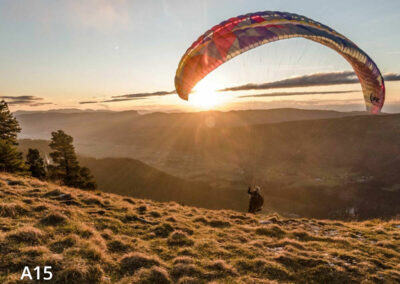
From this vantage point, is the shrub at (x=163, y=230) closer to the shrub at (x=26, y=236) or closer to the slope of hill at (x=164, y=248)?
the slope of hill at (x=164, y=248)

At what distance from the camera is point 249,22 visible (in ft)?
36.6

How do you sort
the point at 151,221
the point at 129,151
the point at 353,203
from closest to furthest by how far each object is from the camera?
the point at 151,221 → the point at 353,203 → the point at 129,151

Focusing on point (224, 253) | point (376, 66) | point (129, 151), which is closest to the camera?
point (224, 253)

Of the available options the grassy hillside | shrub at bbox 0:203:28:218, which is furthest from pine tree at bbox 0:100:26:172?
the grassy hillside

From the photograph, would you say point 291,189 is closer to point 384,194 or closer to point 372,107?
point 384,194

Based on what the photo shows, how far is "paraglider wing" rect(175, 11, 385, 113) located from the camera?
37.1ft

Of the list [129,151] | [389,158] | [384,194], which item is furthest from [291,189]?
[129,151]

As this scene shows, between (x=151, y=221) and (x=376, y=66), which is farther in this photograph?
(x=376, y=66)

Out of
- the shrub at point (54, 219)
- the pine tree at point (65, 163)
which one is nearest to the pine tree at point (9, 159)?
the pine tree at point (65, 163)

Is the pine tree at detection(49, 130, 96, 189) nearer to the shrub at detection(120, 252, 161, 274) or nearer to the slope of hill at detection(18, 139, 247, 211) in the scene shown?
the shrub at detection(120, 252, 161, 274)

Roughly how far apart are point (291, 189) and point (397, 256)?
6945 cm

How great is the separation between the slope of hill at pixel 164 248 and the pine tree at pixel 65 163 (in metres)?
17.5

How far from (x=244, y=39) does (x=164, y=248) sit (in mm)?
10742

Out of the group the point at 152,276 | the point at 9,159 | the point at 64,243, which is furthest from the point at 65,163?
the point at 152,276
